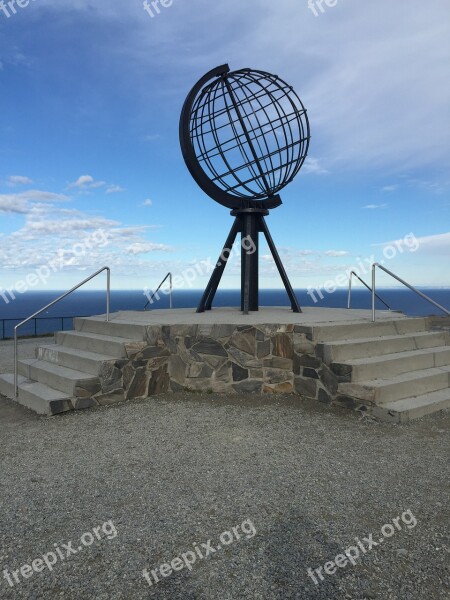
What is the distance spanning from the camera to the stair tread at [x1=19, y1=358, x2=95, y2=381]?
576 cm

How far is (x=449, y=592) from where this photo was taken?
235 cm

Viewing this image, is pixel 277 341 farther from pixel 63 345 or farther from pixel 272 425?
pixel 63 345

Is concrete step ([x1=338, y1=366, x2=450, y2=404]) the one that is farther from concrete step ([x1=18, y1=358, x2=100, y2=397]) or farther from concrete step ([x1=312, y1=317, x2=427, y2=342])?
concrete step ([x1=18, y1=358, x2=100, y2=397])

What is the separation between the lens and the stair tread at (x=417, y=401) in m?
5.12

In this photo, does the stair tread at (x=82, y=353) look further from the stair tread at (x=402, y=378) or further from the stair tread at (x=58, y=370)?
the stair tread at (x=402, y=378)

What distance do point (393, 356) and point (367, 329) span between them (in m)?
0.62

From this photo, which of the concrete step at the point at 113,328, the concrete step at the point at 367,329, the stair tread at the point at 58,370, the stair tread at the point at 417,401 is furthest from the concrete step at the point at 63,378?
the stair tread at the point at 417,401

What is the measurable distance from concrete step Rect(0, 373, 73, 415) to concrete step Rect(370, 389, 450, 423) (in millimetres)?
3922

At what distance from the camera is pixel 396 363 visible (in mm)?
5922

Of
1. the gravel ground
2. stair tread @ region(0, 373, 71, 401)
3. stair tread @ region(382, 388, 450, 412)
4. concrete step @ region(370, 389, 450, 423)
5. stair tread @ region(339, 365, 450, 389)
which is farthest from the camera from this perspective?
stair tread @ region(0, 373, 71, 401)

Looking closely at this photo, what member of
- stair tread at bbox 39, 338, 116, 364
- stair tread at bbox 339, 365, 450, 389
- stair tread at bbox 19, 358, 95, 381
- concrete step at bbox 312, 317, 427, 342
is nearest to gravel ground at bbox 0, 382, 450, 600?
stair tread at bbox 339, 365, 450, 389

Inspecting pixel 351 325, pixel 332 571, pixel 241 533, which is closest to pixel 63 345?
pixel 351 325

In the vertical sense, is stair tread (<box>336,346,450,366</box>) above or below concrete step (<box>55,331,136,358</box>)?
below

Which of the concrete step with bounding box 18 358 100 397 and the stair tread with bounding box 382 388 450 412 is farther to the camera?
the concrete step with bounding box 18 358 100 397
